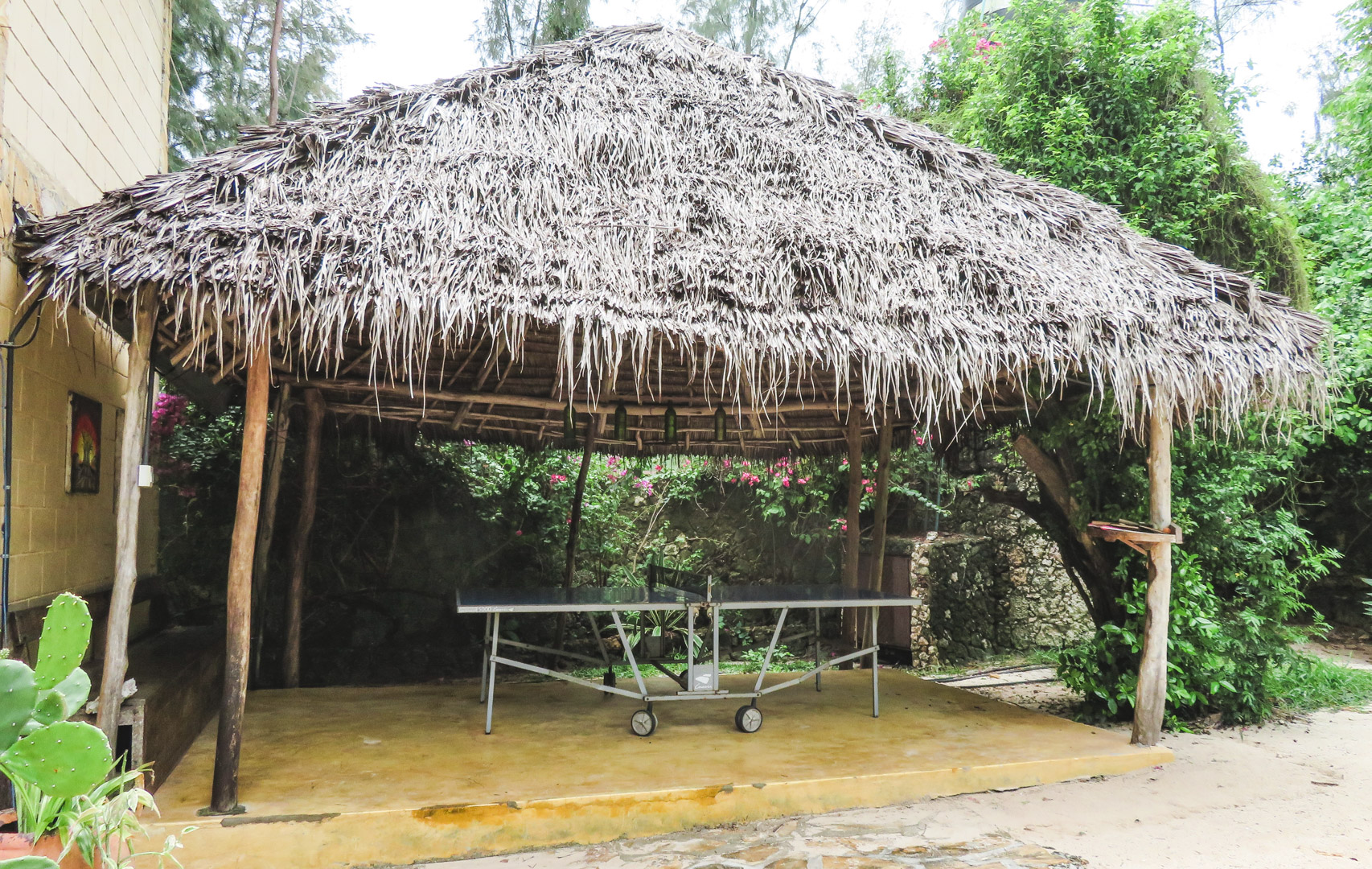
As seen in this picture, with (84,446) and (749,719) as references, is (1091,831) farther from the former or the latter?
(84,446)

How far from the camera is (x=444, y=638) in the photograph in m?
7.00

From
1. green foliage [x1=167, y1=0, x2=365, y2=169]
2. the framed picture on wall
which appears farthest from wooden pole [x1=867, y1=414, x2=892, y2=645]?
green foliage [x1=167, y1=0, x2=365, y2=169]

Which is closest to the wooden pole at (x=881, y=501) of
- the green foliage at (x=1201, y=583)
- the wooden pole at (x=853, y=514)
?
the wooden pole at (x=853, y=514)

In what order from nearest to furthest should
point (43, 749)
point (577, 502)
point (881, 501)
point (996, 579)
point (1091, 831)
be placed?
1. point (43, 749)
2. point (1091, 831)
3. point (881, 501)
4. point (577, 502)
5. point (996, 579)

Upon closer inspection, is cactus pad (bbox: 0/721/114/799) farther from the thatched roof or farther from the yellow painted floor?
the thatched roof

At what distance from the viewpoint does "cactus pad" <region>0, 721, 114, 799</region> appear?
1.76m

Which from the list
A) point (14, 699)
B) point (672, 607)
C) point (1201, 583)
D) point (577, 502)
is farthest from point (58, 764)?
point (1201, 583)

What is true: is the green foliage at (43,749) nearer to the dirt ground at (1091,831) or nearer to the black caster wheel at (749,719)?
the dirt ground at (1091,831)

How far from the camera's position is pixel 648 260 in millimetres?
3639

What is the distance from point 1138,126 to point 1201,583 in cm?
431

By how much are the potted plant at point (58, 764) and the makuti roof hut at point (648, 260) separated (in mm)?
1069

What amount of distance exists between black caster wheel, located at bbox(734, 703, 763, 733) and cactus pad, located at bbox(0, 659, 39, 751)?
3119 millimetres

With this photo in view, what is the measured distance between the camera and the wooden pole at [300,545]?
17.2 ft

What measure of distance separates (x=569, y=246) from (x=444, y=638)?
446 cm
